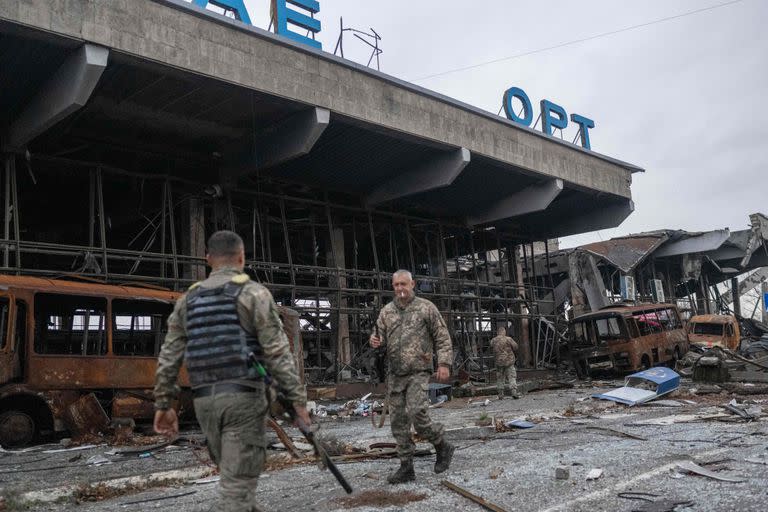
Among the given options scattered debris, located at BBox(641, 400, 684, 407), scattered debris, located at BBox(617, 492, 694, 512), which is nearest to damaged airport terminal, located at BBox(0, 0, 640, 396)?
scattered debris, located at BBox(641, 400, 684, 407)

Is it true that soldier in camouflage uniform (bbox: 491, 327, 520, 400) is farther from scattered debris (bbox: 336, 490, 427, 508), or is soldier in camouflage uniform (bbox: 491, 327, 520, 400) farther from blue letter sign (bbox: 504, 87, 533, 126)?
scattered debris (bbox: 336, 490, 427, 508)

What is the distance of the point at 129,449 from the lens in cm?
823

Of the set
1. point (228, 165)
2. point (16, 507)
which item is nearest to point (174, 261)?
point (228, 165)

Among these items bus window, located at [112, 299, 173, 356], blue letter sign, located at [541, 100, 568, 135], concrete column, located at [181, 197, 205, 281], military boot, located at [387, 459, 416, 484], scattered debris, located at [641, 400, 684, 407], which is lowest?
scattered debris, located at [641, 400, 684, 407]

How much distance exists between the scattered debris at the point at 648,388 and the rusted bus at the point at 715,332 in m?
14.4

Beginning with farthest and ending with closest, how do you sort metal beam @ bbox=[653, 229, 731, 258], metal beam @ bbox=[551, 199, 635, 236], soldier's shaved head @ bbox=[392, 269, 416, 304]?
metal beam @ bbox=[653, 229, 731, 258] → metal beam @ bbox=[551, 199, 635, 236] → soldier's shaved head @ bbox=[392, 269, 416, 304]

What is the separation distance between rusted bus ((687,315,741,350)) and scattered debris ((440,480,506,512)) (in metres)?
23.0

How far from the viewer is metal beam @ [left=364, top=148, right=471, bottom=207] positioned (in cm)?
1836

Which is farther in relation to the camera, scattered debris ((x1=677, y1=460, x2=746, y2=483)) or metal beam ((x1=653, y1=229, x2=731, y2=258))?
metal beam ((x1=653, y1=229, x2=731, y2=258))

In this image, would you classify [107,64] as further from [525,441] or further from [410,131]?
[525,441]

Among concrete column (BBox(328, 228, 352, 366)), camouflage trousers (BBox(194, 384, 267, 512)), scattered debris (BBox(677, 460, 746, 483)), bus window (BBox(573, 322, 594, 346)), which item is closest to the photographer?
camouflage trousers (BBox(194, 384, 267, 512))

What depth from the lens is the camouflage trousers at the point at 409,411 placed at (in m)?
5.56

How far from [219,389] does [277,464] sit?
358 centimetres

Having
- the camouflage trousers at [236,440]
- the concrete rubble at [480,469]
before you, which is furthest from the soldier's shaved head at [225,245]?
the concrete rubble at [480,469]
